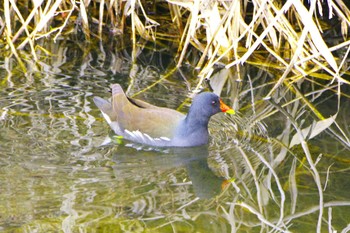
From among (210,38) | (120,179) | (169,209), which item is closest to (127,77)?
(210,38)

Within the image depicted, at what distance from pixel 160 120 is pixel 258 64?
1.43 meters

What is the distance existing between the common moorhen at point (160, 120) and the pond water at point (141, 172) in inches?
2.7

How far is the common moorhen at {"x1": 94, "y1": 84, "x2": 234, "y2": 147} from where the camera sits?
485 centimetres

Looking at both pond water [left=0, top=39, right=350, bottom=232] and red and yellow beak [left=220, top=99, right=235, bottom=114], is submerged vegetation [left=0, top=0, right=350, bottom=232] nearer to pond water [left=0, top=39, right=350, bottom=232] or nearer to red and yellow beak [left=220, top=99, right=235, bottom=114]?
pond water [left=0, top=39, right=350, bottom=232]

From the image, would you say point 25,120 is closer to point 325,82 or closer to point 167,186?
point 167,186

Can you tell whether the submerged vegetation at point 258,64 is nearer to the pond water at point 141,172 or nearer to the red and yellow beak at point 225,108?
the pond water at point 141,172

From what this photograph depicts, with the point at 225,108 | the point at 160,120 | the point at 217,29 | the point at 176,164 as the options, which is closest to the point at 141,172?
the point at 176,164

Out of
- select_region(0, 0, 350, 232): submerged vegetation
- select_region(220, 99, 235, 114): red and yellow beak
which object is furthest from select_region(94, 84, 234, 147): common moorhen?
select_region(0, 0, 350, 232): submerged vegetation

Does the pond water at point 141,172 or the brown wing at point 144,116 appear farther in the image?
the brown wing at point 144,116

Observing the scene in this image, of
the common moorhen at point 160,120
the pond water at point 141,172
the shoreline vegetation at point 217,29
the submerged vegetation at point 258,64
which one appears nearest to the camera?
the pond water at point 141,172

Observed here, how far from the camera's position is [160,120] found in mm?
4949

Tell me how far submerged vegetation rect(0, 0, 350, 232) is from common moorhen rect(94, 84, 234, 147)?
0.71 feet

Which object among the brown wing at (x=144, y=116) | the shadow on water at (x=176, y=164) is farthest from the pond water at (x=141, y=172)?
the brown wing at (x=144, y=116)

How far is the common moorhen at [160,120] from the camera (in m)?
4.85
